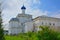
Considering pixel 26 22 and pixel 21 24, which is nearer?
pixel 26 22

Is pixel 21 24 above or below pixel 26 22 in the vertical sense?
below

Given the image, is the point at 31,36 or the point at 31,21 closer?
the point at 31,36

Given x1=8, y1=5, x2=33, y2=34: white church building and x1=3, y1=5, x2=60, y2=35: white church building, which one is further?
x1=8, y1=5, x2=33, y2=34: white church building

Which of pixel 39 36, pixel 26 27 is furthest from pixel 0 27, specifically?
pixel 26 27

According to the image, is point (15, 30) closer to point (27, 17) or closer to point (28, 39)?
point (27, 17)

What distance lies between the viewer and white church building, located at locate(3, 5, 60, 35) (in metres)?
55.5

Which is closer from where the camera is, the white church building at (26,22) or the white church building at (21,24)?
the white church building at (26,22)

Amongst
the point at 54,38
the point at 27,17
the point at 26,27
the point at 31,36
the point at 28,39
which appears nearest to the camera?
the point at 54,38

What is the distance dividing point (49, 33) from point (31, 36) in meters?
7.37

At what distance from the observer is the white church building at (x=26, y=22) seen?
55.5 meters

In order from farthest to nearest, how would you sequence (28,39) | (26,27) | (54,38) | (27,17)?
(27,17)
(26,27)
(28,39)
(54,38)

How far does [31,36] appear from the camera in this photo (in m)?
23.5

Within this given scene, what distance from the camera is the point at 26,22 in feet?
194

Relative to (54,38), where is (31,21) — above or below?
above
